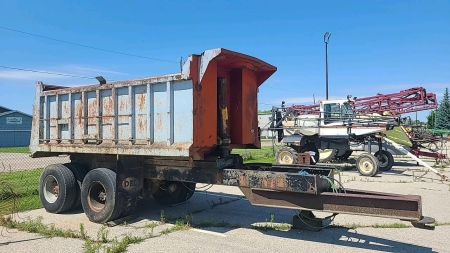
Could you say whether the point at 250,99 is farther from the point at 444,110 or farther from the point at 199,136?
the point at 444,110

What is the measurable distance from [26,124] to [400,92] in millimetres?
45252

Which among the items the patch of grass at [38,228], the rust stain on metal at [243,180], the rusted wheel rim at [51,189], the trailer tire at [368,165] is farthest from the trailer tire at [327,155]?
the patch of grass at [38,228]

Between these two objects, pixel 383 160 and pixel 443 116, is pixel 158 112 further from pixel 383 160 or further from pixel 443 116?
pixel 443 116

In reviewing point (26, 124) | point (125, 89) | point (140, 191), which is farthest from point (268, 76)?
point (26, 124)

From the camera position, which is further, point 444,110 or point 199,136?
point 444,110

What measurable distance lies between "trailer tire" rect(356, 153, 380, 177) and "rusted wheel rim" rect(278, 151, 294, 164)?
106 inches

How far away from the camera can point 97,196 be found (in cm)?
741

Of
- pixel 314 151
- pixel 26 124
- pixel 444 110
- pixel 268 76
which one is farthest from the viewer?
pixel 444 110

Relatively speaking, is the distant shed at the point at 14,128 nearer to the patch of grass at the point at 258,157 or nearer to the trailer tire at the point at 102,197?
the patch of grass at the point at 258,157

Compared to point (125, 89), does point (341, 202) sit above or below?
below

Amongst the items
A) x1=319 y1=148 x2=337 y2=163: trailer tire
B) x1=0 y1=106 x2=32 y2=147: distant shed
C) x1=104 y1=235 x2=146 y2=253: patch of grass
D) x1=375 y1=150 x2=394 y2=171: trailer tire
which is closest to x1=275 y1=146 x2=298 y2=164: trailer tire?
x1=319 y1=148 x2=337 y2=163: trailer tire

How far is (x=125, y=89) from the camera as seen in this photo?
690 centimetres

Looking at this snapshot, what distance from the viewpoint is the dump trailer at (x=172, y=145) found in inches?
216

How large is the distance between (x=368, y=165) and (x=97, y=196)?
9886 mm
